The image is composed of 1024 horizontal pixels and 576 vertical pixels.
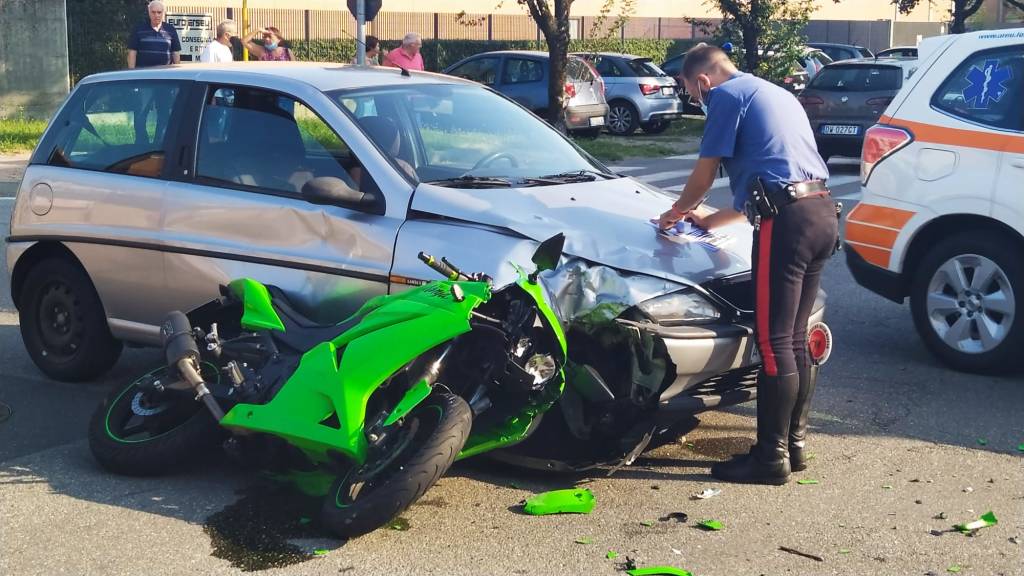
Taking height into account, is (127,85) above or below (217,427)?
above

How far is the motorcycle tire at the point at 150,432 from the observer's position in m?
5.14

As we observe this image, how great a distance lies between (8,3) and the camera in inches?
834

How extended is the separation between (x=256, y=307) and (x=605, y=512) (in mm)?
1678

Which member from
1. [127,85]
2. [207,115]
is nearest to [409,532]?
[207,115]

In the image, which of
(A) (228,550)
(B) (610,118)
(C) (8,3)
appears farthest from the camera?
(B) (610,118)

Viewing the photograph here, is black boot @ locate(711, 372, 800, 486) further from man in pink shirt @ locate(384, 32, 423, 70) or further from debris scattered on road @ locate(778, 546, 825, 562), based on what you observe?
man in pink shirt @ locate(384, 32, 423, 70)

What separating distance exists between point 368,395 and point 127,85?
115 inches

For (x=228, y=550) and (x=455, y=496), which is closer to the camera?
(x=228, y=550)

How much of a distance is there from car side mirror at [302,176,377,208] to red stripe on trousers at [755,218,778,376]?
1.64 metres

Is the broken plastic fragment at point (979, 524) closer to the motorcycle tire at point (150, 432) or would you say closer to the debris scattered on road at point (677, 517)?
the debris scattered on road at point (677, 517)

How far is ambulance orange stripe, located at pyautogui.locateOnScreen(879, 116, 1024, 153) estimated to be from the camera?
6660 mm

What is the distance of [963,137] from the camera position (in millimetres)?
6844

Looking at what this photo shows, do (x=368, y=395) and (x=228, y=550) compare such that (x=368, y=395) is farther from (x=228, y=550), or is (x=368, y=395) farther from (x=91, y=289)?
(x=91, y=289)

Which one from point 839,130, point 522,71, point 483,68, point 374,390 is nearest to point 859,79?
point 839,130
